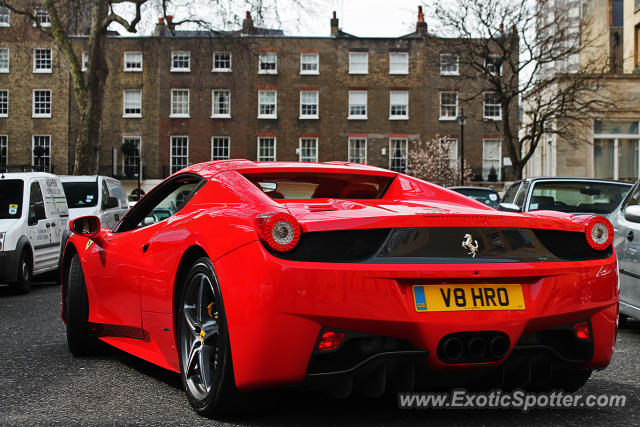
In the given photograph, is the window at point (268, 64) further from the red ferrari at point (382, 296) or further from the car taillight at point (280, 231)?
the car taillight at point (280, 231)

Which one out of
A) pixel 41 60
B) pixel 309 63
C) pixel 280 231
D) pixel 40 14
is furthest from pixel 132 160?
pixel 280 231

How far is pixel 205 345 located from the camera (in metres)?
3.92

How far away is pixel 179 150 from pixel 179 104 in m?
3.12

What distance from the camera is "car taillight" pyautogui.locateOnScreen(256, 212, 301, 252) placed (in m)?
3.36

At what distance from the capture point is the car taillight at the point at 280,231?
132 inches

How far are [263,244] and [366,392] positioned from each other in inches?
30.6

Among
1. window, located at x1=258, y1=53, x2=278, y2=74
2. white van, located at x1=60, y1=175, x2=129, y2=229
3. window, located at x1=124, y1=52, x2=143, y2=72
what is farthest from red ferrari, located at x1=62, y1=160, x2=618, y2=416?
window, located at x1=124, y1=52, x2=143, y2=72

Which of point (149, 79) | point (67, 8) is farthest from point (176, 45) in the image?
point (67, 8)

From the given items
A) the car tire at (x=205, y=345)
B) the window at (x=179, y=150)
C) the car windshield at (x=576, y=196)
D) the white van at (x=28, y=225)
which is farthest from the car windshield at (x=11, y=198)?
the window at (x=179, y=150)

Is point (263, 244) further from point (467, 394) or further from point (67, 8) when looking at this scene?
point (67, 8)

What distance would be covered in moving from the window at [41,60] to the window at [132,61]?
518 cm

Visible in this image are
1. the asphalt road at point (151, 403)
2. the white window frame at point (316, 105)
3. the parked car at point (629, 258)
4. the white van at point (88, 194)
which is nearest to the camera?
the asphalt road at point (151, 403)

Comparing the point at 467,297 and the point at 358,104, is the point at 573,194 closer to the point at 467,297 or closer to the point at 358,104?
the point at 467,297

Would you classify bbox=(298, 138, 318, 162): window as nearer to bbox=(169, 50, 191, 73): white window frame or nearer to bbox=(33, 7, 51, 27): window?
bbox=(169, 50, 191, 73): white window frame
